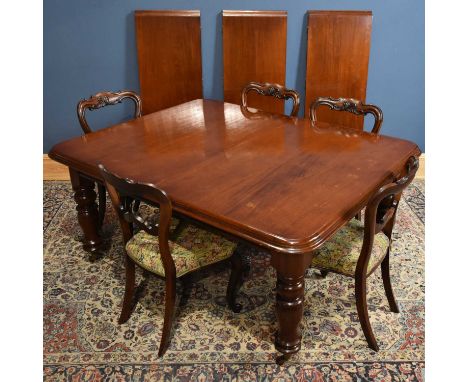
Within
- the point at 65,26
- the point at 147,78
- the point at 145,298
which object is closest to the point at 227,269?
the point at 145,298

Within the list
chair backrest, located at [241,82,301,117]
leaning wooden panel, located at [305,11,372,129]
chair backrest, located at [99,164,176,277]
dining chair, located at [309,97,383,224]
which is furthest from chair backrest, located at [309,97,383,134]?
chair backrest, located at [99,164,176,277]

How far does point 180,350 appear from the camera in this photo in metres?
2.10

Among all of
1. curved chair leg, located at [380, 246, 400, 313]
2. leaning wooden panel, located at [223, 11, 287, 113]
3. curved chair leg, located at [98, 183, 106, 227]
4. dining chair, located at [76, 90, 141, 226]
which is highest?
leaning wooden panel, located at [223, 11, 287, 113]

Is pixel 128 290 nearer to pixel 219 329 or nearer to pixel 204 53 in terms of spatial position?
pixel 219 329

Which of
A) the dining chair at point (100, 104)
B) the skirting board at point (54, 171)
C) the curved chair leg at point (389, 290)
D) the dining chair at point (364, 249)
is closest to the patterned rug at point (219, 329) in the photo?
the curved chair leg at point (389, 290)

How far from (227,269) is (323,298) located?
53 cm

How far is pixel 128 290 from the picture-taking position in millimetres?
2201

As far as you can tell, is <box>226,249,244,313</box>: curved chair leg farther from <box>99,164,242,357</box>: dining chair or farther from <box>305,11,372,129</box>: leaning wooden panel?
<box>305,11,372,129</box>: leaning wooden panel

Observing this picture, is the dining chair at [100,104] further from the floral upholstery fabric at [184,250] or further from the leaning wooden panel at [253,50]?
the leaning wooden panel at [253,50]

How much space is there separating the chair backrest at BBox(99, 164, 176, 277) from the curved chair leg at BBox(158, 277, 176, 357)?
6cm

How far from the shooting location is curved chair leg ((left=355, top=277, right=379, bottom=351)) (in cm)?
197

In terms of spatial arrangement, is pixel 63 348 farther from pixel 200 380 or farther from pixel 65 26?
pixel 65 26

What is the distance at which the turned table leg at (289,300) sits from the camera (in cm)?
168

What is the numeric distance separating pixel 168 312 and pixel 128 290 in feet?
0.91
